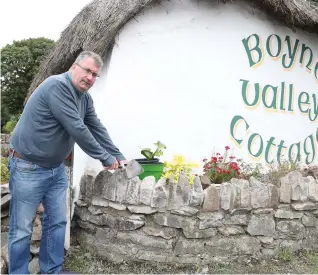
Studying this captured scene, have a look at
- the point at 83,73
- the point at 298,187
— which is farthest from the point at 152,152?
the point at 298,187

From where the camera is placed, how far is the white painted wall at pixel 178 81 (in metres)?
4.49

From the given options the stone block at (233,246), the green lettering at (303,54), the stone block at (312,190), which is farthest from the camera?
the green lettering at (303,54)

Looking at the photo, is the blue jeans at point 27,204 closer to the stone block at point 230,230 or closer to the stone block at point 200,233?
the stone block at point 200,233

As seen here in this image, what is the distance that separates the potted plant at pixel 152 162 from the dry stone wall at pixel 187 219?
5.0 inches

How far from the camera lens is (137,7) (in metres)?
4.27

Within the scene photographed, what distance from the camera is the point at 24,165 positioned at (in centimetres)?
312

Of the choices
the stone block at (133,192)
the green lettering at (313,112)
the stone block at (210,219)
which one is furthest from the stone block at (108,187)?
the green lettering at (313,112)

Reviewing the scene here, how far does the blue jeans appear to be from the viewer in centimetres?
313

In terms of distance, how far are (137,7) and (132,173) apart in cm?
180

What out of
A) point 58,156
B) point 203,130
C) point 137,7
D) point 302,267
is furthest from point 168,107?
point 302,267

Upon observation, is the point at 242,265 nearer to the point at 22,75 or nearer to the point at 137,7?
the point at 137,7

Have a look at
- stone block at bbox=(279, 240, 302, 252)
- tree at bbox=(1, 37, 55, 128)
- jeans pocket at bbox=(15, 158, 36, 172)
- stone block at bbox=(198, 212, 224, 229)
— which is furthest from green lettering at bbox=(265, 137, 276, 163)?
tree at bbox=(1, 37, 55, 128)

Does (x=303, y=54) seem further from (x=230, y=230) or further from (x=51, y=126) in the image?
(x=51, y=126)

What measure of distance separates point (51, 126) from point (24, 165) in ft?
1.21
